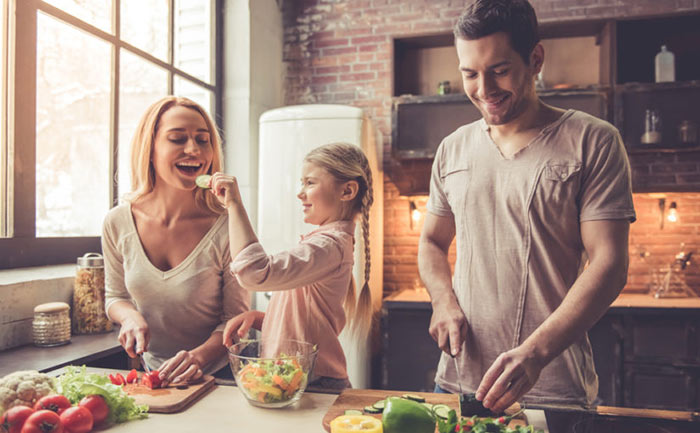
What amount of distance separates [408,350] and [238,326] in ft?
6.20

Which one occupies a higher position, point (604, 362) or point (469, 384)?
point (469, 384)

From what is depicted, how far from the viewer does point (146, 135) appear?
5.32 ft

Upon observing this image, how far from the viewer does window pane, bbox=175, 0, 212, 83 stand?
3484mm

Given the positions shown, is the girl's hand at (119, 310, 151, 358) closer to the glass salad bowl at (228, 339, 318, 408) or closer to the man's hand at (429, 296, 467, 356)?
the glass salad bowl at (228, 339, 318, 408)

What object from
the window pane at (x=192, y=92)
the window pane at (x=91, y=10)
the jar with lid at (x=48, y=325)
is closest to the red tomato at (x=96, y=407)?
the jar with lid at (x=48, y=325)

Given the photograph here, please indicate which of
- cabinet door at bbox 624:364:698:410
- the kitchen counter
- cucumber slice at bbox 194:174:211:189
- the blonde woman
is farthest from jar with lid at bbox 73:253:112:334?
cabinet door at bbox 624:364:698:410

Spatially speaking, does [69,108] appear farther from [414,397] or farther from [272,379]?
[414,397]

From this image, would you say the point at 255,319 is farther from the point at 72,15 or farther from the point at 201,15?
the point at 201,15

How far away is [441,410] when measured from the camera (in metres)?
1.06

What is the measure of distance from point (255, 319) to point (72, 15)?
6.22 ft

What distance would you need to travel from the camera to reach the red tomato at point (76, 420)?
3.28ft

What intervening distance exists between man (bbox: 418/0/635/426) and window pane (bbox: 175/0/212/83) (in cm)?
265

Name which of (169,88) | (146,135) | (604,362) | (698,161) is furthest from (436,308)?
(698,161)

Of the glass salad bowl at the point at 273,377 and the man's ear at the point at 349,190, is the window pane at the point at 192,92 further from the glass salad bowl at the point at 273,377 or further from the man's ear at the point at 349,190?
the glass salad bowl at the point at 273,377
